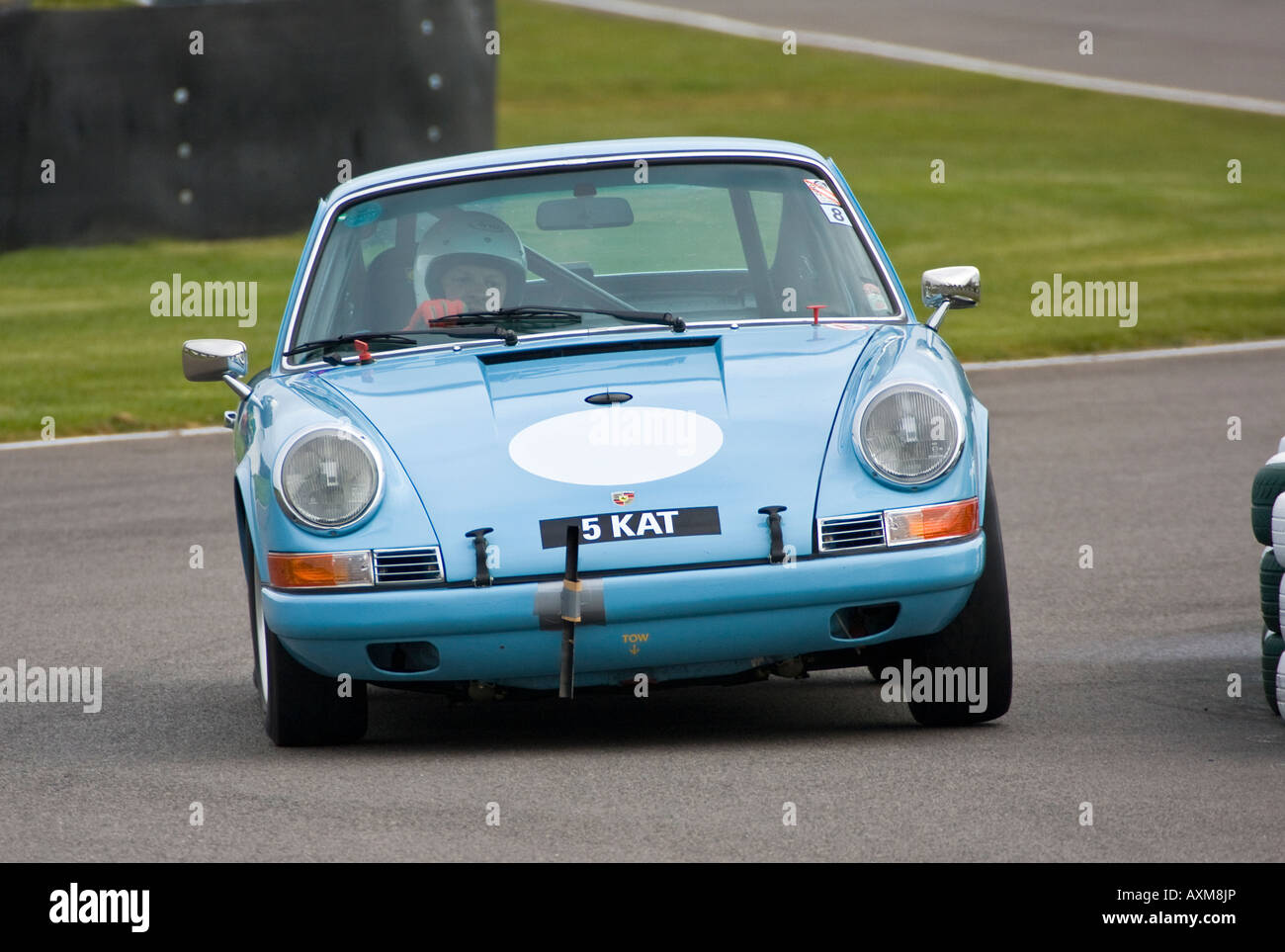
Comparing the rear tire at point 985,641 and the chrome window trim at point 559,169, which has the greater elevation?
the chrome window trim at point 559,169

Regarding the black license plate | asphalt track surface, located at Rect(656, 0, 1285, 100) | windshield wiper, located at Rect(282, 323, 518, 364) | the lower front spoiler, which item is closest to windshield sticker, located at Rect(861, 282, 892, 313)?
windshield wiper, located at Rect(282, 323, 518, 364)

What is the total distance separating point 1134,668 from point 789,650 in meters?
1.52

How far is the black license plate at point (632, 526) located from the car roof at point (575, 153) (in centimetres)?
163

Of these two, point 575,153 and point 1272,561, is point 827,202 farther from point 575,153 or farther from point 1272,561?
point 1272,561

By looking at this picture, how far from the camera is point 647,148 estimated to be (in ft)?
20.0

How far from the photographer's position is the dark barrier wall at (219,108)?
15914 millimetres

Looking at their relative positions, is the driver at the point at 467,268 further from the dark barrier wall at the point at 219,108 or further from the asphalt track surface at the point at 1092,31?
the asphalt track surface at the point at 1092,31

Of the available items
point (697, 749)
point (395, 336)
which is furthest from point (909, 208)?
point (697, 749)

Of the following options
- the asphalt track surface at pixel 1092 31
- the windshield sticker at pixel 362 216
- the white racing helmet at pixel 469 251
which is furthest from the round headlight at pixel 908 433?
the asphalt track surface at pixel 1092 31

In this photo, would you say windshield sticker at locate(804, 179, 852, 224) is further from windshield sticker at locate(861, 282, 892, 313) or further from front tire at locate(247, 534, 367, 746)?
front tire at locate(247, 534, 367, 746)

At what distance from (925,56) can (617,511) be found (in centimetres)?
3037

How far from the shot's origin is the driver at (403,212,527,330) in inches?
231

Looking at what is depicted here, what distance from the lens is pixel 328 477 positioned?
16.2 ft
